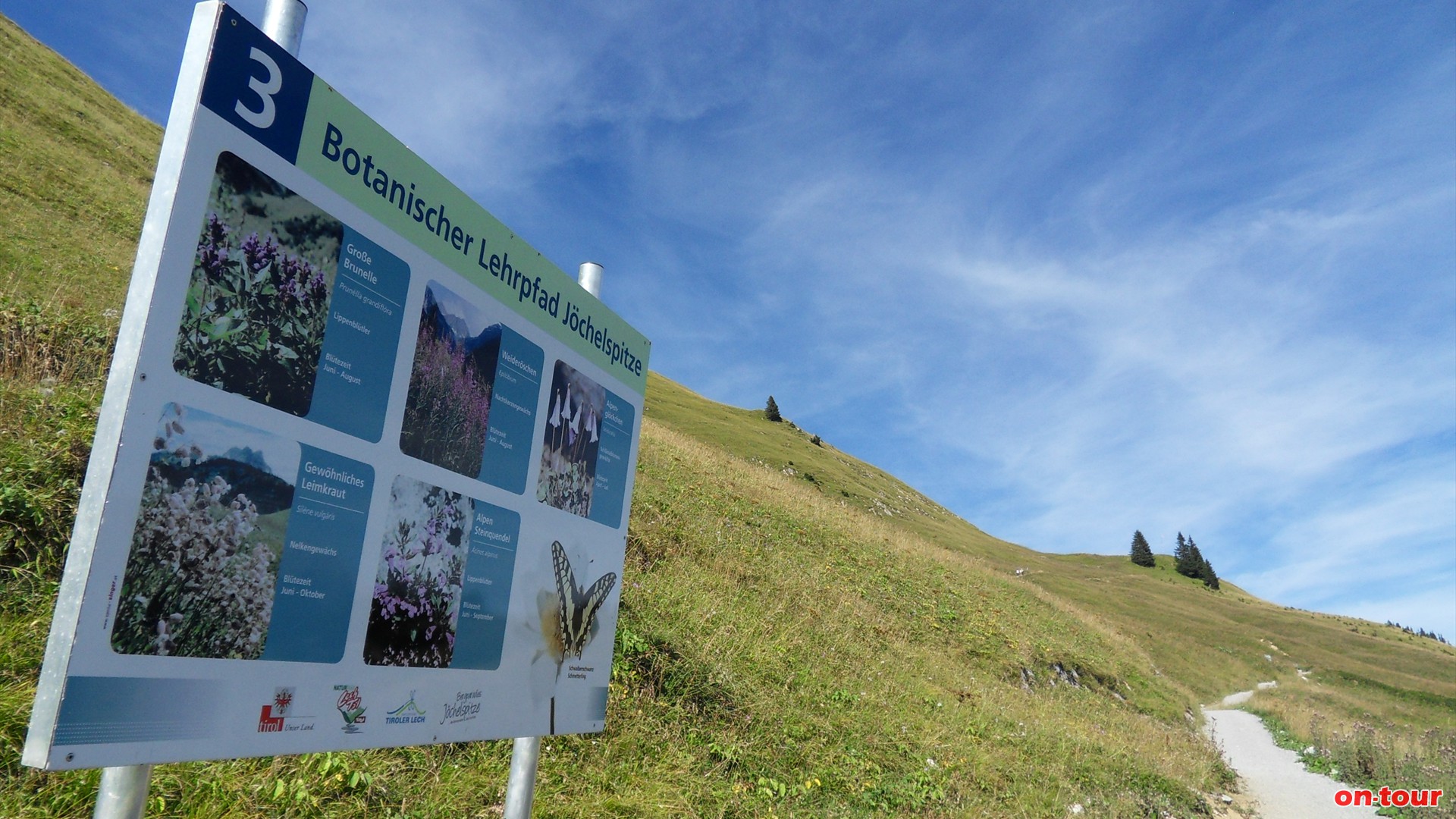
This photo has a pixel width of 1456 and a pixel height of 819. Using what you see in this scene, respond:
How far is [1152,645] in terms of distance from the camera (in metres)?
47.2

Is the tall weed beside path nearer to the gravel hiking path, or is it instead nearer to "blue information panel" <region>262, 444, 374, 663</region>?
"blue information panel" <region>262, 444, 374, 663</region>

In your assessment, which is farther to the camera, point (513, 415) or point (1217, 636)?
point (1217, 636)

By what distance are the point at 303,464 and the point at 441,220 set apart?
138 centimetres

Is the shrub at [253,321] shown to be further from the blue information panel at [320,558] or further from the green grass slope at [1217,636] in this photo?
the green grass slope at [1217,636]

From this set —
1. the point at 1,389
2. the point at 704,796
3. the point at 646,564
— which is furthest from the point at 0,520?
the point at 646,564

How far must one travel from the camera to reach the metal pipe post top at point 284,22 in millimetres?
2867

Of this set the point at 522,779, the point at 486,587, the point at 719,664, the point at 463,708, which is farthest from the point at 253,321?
the point at 719,664

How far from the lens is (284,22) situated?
9.41 feet

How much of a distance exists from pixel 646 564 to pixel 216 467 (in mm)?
9451

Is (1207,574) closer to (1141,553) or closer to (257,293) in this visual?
(1141,553)

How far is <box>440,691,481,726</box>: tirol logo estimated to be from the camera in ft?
11.7

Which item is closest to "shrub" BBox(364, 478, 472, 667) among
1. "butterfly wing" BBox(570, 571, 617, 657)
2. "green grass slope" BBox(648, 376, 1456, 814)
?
"butterfly wing" BBox(570, 571, 617, 657)

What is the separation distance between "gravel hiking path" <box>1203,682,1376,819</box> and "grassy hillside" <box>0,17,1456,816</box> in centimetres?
94

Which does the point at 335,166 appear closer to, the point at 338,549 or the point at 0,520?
the point at 338,549
